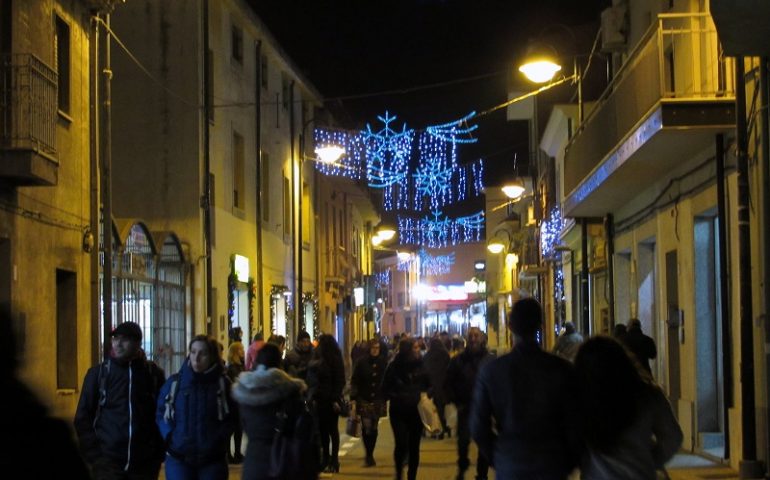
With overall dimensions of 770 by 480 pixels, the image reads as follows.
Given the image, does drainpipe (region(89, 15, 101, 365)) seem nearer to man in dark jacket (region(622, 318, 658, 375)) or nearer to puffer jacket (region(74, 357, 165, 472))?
man in dark jacket (region(622, 318, 658, 375))

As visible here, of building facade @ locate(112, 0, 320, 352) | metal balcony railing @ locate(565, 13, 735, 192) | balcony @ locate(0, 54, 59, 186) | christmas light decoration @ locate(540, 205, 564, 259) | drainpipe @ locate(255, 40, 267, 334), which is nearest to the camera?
balcony @ locate(0, 54, 59, 186)

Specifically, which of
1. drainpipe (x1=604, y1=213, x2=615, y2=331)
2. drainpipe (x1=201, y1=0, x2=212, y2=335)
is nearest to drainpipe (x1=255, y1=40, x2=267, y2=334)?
drainpipe (x1=201, y1=0, x2=212, y2=335)

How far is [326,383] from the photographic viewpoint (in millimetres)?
14289

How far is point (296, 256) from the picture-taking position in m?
33.9

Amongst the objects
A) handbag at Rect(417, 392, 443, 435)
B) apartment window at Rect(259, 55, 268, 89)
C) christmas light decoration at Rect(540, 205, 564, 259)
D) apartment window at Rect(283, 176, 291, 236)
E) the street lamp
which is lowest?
handbag at Rect(417, 392, 443, 435)

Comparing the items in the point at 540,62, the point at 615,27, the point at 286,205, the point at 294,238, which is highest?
the point at 615,27

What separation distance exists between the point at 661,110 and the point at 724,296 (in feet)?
7.93

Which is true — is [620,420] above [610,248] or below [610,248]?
below

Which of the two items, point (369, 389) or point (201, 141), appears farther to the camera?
point (201, 141)

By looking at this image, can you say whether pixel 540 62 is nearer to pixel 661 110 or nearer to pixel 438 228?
pixel 661 110

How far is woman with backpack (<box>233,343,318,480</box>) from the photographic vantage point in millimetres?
7828

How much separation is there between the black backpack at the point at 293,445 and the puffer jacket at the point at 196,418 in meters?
0.42

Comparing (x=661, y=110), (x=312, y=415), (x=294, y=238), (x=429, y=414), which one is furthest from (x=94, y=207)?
(x=294, y=238)

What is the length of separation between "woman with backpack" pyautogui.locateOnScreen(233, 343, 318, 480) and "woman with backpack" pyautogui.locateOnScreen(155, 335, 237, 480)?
0.61 feet
